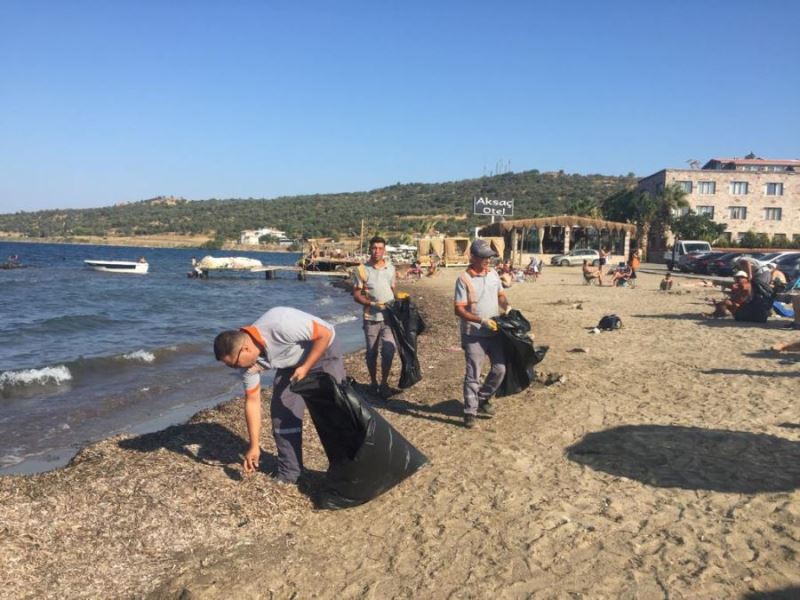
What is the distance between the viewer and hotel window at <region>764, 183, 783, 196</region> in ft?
156

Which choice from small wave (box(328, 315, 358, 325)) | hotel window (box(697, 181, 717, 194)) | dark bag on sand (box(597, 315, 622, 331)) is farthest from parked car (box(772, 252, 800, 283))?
hotel window (box(697, 181, 717, 194))

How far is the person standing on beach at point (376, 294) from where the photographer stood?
625 cm

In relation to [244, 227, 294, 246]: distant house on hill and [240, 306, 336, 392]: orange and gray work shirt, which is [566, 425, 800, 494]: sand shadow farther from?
[244, 227, 294, 246]: distant house on hill

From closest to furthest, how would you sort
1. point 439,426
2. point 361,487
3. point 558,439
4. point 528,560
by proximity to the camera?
point 528,560, point 361,487, point 558,439, point 439,426

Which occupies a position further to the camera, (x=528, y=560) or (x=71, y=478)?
(x=71, y=478)

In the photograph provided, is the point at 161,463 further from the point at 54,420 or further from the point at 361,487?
the point at 54,420

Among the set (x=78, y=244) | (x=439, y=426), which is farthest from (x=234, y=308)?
(x=78, y=244)

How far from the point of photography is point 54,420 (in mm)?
7273

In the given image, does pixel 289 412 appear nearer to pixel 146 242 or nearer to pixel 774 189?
pixel 774 189

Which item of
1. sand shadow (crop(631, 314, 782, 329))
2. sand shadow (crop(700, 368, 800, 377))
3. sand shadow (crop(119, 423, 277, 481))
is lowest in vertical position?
sand shadow (crop(119, 423, 277, 481))

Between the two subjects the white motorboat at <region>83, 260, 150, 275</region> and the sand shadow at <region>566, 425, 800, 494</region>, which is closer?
the sand shadow at <region>566, 425, 800, 494</region>

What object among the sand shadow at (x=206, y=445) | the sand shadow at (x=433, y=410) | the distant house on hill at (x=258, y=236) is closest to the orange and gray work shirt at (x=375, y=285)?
the sand shadow at (x=433, y=410)

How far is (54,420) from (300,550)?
17.2 feet

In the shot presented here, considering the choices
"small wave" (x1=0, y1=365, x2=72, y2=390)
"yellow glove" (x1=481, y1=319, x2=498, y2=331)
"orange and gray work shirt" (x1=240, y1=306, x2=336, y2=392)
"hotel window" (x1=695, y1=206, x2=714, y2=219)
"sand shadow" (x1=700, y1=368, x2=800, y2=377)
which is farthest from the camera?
"hotel window" (x1=695, y1=206, x2=714, y2=219)
